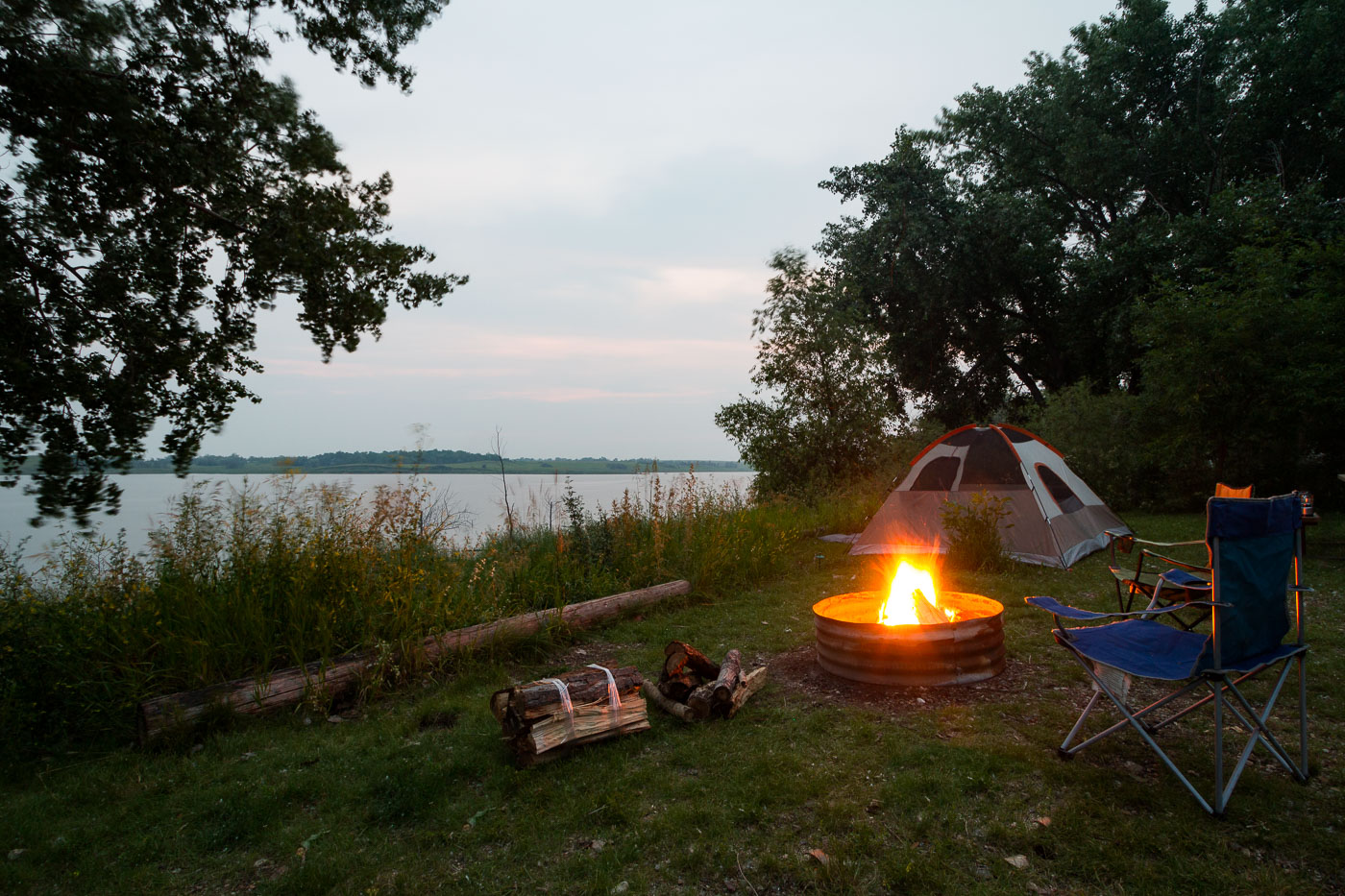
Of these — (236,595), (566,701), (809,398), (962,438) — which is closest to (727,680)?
(566,701)

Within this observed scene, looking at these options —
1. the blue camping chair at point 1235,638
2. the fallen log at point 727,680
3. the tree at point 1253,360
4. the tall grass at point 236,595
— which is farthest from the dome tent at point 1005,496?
the blue camping chair at point 1235,638

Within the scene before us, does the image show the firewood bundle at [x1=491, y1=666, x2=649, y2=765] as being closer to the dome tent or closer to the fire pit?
the fire pit

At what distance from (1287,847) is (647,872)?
2.34m

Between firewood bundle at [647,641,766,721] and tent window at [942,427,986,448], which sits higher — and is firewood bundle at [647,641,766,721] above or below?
below

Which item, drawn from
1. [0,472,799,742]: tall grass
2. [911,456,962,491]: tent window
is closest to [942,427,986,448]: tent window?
[911,456,962,491]: tent window

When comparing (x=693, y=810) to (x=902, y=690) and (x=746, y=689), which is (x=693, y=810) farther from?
(x=902, y=690)

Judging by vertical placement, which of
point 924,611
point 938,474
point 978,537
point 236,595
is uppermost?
point 938,474

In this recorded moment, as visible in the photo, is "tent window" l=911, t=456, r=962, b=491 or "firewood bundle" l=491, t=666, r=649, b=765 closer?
"firewood bundle" l=491, t=666, r=649, b=765

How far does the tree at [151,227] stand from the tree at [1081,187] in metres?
12.7

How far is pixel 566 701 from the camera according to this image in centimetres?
358

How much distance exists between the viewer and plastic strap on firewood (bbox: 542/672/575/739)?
353 centimetres

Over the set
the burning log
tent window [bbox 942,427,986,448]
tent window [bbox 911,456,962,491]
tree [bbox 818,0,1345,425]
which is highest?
tree [bbox 818,0,1345,425]

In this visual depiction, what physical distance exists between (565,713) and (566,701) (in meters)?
0.06

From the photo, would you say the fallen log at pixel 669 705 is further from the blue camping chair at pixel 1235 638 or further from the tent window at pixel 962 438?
the tent window at pixel 962 438
